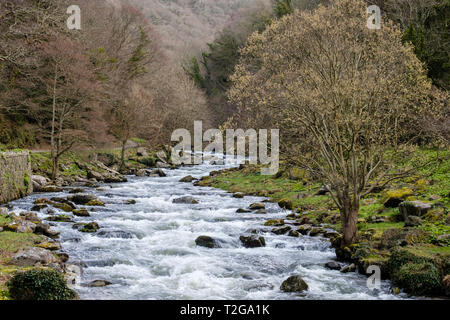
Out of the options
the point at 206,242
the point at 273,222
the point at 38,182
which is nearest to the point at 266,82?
the point at 206,242

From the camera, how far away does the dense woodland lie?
15.7 meters

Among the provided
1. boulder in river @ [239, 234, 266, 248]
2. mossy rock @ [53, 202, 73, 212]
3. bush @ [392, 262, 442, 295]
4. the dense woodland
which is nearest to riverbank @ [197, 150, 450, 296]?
bush @ [392, 262, 442, 295]

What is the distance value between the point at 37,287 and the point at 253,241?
8.74m

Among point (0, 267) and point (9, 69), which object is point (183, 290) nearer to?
point (0, 267)

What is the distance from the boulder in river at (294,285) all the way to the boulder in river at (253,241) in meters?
4.25

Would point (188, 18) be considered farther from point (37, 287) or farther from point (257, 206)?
point (37, 287)

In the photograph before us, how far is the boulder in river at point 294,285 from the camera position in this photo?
12625 mm

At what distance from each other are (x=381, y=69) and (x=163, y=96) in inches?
1886

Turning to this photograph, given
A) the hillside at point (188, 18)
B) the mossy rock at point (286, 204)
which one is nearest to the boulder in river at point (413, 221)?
the mossy rock at point (286, 204)

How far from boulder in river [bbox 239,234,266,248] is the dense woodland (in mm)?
3412

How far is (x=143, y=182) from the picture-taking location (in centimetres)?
3400

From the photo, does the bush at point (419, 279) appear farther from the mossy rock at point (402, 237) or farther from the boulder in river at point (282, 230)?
the boulder in river at point (282, 230)

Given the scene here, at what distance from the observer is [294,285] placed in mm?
12688
